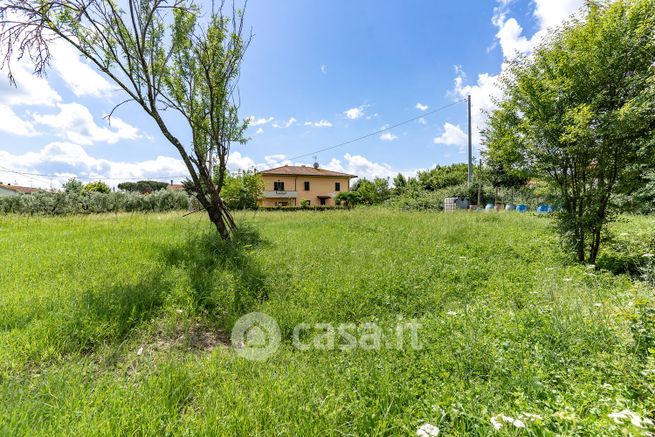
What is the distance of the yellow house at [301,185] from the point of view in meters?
35.4

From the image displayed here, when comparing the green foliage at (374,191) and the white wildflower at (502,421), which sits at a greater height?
the green foliage at (374,191)

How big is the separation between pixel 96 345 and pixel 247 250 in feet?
9.78

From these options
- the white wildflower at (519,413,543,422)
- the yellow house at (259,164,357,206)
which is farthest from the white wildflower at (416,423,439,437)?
the yellow house at (259,164,357,206)

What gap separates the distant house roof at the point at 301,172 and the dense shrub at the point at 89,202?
44.6 feet

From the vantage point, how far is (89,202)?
20.3 m

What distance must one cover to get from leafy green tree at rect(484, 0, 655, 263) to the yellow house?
3045 cm

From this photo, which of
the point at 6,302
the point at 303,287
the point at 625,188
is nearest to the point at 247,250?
the point at 303,287

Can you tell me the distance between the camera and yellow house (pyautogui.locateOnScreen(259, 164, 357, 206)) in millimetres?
35438

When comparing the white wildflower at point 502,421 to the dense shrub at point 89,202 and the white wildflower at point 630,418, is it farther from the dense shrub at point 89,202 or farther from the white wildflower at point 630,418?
the dense shrub at point 89,202

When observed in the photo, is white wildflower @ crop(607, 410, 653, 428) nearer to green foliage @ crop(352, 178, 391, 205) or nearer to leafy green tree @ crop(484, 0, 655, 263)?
leafy green tree @ crop(484, 0, 655, 263)
